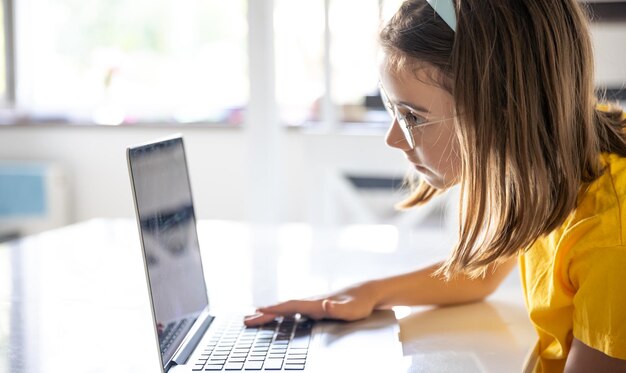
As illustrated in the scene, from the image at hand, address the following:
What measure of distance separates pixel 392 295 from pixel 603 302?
396 millimetres

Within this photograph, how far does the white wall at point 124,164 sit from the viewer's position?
4176 mm

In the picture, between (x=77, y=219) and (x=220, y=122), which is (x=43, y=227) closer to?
(x=77, y=219)

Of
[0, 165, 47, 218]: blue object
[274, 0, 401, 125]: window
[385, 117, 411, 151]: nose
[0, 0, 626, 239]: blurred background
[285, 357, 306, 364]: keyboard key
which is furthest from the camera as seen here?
[0, 165, 47, 218]: blue object

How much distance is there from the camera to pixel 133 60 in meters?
4.50

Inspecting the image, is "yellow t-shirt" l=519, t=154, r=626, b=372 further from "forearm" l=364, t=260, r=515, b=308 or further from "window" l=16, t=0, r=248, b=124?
"window" l=16, t=0, r=248, b=124

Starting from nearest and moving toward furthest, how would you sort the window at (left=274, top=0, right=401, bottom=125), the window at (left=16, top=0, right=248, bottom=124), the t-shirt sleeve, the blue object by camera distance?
the t-shirt sleeve → the window at (left=274, top=0, right=401, bottom=125) → the blue object → the window at (left=16, top=0, right=248, bottom=124)

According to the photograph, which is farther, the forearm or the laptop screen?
the forearm

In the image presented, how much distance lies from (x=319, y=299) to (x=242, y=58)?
3397mm

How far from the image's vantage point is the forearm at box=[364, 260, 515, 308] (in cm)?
120

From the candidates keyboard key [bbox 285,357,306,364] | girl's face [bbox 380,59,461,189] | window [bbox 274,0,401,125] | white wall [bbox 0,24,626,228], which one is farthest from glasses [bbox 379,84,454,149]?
white wall [bbox 0,24,626,228]

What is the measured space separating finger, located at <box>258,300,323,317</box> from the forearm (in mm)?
106

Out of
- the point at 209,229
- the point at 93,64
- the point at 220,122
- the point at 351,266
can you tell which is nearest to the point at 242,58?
the point at 220,122

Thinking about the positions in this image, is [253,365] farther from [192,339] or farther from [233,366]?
[192,339]

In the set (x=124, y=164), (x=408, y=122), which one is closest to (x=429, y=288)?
(x=408, y=122)
